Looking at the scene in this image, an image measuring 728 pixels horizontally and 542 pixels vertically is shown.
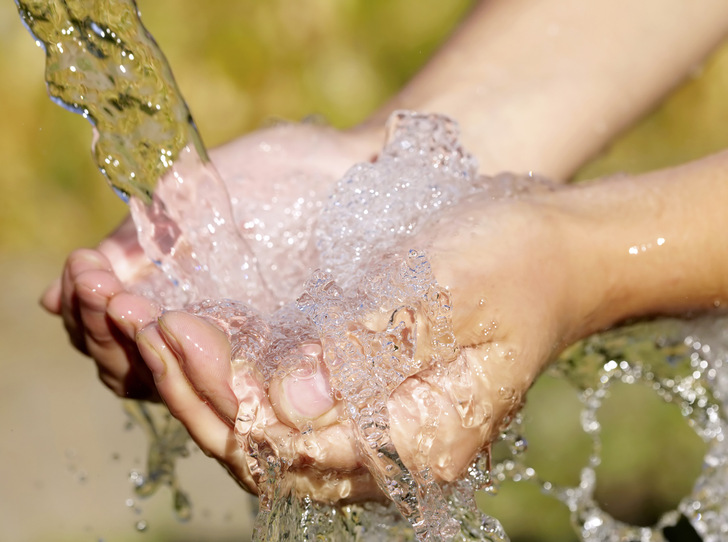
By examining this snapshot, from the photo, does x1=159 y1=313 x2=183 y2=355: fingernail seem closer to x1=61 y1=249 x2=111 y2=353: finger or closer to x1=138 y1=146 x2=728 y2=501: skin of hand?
x1=138 y1=146 x2=728 y2=501: skin of hand

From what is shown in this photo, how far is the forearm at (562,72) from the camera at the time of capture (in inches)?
41.9

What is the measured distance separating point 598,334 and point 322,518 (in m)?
0.35

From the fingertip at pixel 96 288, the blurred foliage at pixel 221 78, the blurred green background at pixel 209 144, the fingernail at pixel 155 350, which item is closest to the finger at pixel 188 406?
the fingernail at pixel 155 350

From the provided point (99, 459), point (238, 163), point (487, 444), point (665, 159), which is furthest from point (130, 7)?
point (665, 159)

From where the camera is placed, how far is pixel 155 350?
2.03 feet

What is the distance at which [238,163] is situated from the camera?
0.94 metres

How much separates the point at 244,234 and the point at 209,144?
0.76 m

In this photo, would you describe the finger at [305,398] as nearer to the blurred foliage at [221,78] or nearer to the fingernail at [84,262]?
the fingernail at [84,262]

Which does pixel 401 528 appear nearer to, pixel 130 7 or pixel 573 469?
pixel 130 7

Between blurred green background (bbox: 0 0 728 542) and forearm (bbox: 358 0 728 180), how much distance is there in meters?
0.35

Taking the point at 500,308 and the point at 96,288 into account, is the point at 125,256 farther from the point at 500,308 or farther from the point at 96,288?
the point at 500,308

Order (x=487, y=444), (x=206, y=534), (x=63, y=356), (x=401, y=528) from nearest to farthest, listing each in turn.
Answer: (x=487, y=444)
(x=401, y=528)
(x=206, y=534)
(x=63, y=356)

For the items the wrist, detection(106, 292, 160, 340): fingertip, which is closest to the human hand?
detection(106, 292, 160, 340): fingertip

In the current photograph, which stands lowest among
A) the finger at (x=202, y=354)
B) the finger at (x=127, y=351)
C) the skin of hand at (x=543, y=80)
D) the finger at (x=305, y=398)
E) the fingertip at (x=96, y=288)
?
the finger at (x=305, y=398)
